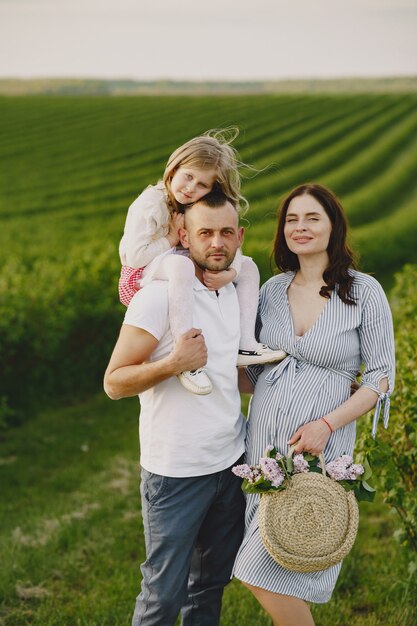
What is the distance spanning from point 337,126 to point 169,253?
3716 centimetres

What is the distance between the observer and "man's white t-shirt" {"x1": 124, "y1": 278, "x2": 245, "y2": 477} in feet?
9.09

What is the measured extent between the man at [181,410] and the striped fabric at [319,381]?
126mm

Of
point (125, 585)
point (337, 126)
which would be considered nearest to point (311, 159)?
point (337, 126)

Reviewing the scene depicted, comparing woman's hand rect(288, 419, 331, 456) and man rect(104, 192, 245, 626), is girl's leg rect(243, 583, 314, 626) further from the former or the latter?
woman's hand rect(288, 419, 331, 456)

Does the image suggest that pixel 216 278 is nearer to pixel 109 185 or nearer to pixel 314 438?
pixel 314 438

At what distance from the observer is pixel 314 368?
303cm

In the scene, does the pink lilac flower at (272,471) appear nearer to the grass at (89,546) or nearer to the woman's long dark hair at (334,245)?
the woman's long dark hair at (334,245)

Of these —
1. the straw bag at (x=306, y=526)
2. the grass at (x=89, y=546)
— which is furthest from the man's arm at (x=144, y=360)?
the grass at (x=89, y=546)

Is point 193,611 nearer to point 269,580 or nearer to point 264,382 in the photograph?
point 269,580

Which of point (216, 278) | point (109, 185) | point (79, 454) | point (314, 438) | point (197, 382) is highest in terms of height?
point (109, 185)

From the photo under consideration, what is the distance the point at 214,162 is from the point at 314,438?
3.73ft

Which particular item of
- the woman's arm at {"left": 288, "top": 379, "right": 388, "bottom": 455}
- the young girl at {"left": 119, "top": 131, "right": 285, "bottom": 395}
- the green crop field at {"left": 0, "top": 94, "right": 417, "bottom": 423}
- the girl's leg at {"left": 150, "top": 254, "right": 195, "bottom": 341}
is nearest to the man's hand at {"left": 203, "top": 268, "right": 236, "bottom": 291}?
the young girl at {"left": 119, "top": 131, "right": 285, "bottom": 395}

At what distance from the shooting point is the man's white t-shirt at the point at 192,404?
2771 mm

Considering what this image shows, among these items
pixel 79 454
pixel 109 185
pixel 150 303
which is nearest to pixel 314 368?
pixel 150 303
